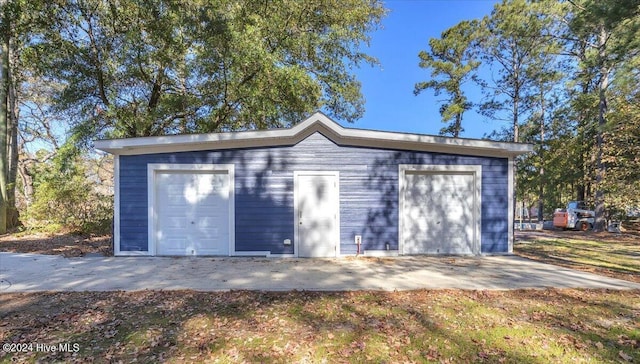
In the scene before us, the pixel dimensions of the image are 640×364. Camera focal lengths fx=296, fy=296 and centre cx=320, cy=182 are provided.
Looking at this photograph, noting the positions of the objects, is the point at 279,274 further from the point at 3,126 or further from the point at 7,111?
the point at 7,111

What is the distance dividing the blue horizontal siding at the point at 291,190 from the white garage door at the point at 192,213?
11.8 inches

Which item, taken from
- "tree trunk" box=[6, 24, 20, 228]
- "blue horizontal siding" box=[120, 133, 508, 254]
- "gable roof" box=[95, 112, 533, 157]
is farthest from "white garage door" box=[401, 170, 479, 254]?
"tree trunk" box=[6, 24, 20, 228]

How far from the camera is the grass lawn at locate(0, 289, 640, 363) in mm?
2668

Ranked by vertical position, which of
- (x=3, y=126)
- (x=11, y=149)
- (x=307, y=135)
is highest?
(x=3, y=126)

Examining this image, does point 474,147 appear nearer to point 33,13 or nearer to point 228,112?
point 228,112

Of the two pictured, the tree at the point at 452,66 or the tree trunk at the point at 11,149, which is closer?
the tree trunk at the point at 11,149

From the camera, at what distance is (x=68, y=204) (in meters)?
10.1

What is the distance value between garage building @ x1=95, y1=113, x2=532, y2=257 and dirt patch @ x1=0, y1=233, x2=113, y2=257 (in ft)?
3.79

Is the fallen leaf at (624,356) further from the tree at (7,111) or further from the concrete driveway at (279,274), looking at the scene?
the tree at (7,111)

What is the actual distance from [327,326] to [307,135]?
450cm

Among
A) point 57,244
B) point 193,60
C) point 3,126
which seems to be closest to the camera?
point 57,244

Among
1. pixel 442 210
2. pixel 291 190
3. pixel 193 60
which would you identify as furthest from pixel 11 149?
pixel 442 210

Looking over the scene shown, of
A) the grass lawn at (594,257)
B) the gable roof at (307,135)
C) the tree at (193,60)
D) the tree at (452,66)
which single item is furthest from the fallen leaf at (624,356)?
the tree at (452,66)

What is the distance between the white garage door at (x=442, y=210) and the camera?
7004mm
